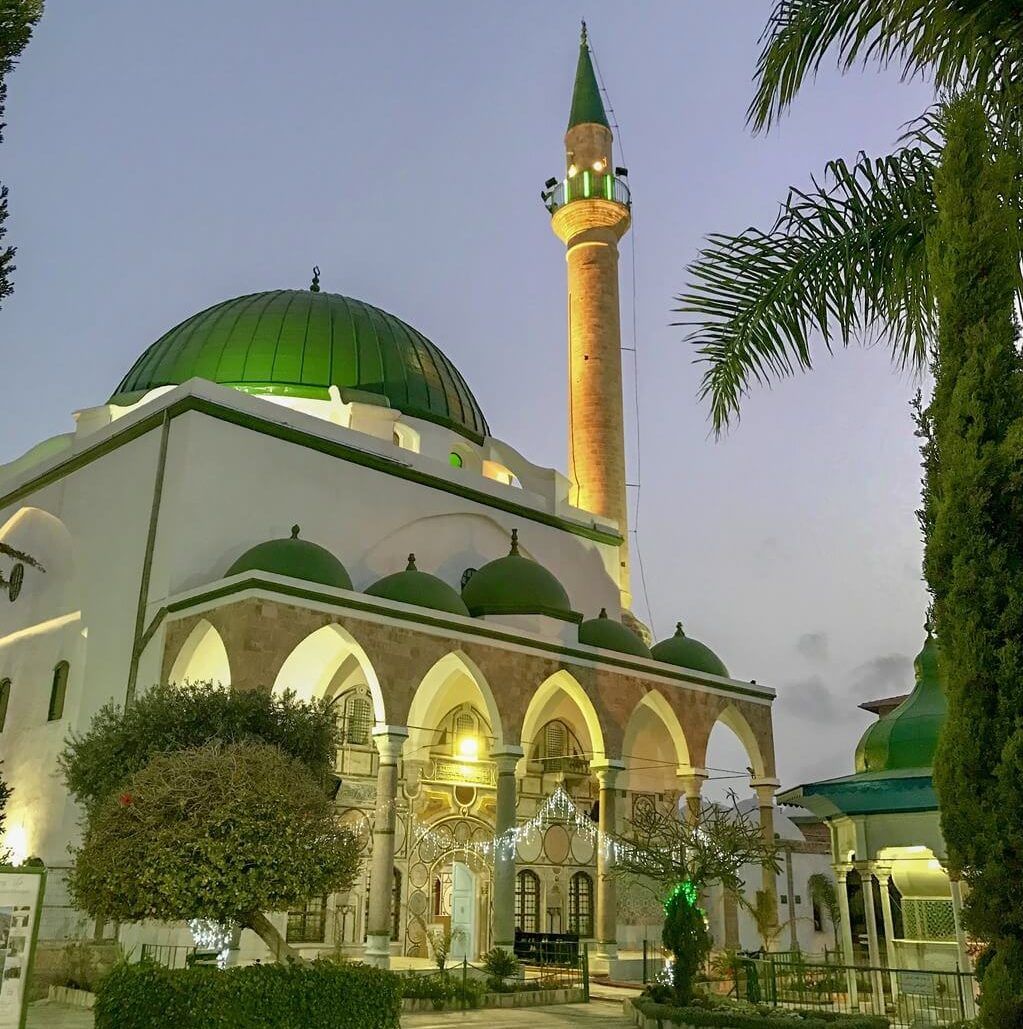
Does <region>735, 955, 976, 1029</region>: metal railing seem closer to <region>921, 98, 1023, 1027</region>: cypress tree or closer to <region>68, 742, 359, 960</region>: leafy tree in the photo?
<region>921, 98, 1023, 1027</region>: cypress tree

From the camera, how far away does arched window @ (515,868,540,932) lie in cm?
1639

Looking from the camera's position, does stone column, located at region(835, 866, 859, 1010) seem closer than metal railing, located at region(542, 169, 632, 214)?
Yes

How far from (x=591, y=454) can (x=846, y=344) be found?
49.8 ft

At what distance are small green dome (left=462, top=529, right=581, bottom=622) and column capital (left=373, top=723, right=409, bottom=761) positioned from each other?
320cm

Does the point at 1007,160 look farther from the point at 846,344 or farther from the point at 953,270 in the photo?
the point at 846,344

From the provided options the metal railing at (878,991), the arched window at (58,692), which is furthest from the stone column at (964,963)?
the arched window at (58,692)

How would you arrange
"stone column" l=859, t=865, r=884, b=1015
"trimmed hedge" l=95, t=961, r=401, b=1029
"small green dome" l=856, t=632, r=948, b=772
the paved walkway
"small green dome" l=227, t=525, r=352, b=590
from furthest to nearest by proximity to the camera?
1. "small green dome" l=227, t=525, r=352, b=590
2. "small green dome" l=856, t=632, r=948, b=772
3. "stone column" l=859, t=865, r=884, b=1015
4. the paved walkway
5. "trimmed hedge" l=95, t=961, r=401, b=1029

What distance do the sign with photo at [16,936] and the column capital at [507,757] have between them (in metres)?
7.53

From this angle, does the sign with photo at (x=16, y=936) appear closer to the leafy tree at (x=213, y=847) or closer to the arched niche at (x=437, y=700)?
the leafy tree at (x=213, y=847)

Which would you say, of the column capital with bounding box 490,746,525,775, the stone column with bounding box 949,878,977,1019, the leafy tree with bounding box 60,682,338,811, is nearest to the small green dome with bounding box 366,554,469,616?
the column capital with bounding box 490,746,525,775

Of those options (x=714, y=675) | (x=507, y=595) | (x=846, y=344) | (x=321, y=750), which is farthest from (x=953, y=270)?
(x=714, y=675)

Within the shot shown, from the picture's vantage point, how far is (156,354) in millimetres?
18750

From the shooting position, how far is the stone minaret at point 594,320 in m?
20.8

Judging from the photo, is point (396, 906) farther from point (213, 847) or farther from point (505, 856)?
point (213, 847)
